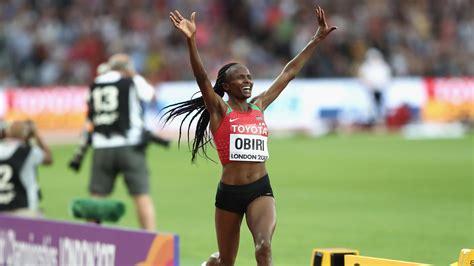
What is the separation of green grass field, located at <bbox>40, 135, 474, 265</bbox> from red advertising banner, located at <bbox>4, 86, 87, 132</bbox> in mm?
3510

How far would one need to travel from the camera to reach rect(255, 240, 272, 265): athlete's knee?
28.0ft

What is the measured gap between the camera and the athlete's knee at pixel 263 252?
28.0ft

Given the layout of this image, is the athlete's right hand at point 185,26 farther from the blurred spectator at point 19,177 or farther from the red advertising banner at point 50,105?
the red advertising banner at point 50,105

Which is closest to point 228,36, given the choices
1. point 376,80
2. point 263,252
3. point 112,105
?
point 376,80

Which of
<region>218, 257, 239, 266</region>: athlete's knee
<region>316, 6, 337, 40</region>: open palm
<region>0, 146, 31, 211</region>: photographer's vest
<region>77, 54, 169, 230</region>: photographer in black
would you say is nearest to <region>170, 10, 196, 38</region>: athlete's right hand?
<region>316, 6, 337, 40</region>: open palm

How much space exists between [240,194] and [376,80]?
851 inches

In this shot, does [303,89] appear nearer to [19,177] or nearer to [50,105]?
[50,105]

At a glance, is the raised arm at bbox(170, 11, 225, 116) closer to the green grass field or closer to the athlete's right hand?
the athlete's right hand

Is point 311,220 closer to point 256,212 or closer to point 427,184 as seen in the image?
point 427,184

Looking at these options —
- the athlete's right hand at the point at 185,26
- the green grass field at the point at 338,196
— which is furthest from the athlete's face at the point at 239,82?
the green grass field at the point at 338,196

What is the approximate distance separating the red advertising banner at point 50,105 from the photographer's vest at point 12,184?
17723 mm

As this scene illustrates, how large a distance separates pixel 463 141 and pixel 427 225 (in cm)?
1221

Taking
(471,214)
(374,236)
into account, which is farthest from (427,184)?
(374,236)

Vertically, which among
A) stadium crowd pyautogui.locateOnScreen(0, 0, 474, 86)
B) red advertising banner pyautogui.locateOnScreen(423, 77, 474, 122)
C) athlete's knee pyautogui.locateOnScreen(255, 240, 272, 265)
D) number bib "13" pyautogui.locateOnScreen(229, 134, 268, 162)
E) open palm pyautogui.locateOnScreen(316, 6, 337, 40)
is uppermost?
stadium crowd pyautogui.locateOnScreen(0, 0, 474, 86)
